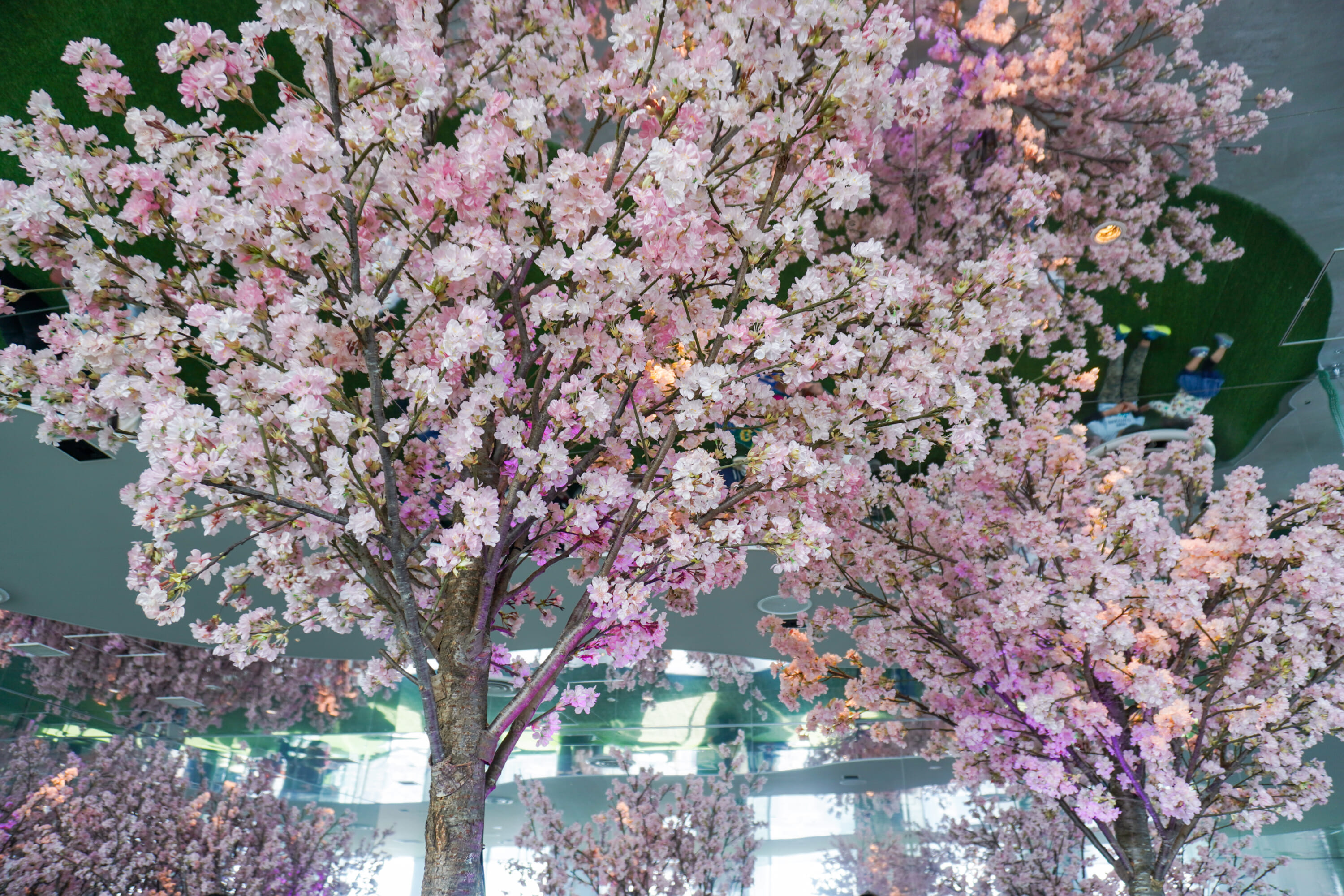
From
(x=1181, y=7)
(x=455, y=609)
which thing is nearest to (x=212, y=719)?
(x=455, y=609)

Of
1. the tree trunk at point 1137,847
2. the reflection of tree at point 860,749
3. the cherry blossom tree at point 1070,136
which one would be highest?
the cherry blossom tree at point 1070,136

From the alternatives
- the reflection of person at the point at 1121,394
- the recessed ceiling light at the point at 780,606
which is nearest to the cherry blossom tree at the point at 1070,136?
the reflection of person at the point at 1121,394

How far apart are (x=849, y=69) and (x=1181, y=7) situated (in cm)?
293

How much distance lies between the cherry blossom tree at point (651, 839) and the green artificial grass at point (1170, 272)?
5.17 m

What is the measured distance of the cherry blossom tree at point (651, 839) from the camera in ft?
21.5

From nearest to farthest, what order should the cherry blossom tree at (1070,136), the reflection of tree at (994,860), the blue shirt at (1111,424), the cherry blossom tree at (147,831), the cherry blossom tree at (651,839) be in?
the cherry blossom tree at (1070,136), the blue shirt at (1111,424), the reflection of tree at (994,860), the cherry blossom tree at (147,831), the cherry blossom tree at (651,839)

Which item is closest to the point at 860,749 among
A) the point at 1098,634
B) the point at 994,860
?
the point at 994,860

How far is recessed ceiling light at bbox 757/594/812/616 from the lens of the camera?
488cm

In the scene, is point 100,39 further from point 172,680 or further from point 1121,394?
point 172,680

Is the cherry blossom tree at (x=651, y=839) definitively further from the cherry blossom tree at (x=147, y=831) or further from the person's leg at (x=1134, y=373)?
the person's leg at (x=1134, y=373)

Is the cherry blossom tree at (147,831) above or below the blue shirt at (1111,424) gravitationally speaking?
below

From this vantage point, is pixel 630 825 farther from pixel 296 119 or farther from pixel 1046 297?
pixel 296 119

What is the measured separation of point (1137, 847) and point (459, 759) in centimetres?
278

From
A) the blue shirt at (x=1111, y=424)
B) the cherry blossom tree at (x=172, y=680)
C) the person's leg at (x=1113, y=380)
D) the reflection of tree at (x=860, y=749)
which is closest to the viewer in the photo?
the person's leg at (x=1113, y=380)
